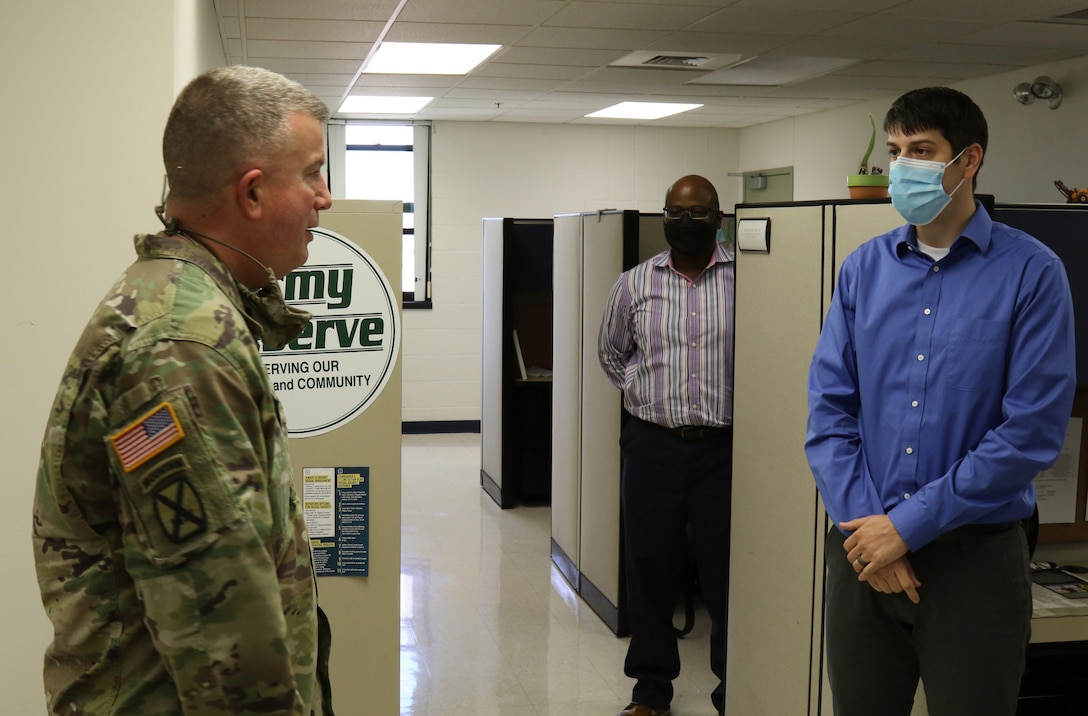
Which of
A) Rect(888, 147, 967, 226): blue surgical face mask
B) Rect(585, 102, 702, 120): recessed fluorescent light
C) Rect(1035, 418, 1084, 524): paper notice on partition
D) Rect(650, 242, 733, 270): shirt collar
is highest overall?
Rect(585, 102, 702, 120): recessed fluorescent light

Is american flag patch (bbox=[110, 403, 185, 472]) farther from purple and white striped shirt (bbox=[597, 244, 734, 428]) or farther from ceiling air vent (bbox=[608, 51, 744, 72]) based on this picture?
ceiling air vent (bbox=[608, 51, 744, 72])

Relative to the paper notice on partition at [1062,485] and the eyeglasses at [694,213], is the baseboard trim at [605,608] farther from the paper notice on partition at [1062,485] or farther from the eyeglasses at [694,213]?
the paper notice on partition at [1062,485]

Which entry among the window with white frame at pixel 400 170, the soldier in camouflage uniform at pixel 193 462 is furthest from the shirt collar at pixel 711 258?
the window with white frame at pixel 400 170

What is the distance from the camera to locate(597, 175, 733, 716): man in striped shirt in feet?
10.6

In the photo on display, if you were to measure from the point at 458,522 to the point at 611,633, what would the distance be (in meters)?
1.90

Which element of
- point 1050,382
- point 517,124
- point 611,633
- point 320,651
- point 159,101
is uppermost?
point 517,124

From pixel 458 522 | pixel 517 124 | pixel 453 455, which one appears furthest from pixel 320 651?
pixel 517 124

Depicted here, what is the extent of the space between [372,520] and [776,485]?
106 cm

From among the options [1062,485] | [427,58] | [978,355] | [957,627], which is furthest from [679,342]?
[427,58]

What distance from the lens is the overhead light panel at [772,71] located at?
6.19m

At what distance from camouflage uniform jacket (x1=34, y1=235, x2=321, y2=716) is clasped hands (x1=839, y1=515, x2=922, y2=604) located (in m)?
1.18

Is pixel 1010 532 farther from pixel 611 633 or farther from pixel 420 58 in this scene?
pixel 420 58

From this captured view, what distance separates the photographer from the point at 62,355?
2.27 metres

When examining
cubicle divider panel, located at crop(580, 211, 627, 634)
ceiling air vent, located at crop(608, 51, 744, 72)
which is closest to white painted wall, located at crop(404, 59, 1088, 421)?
ceiling air vent, located at crop(608, 51, 744, 72)
